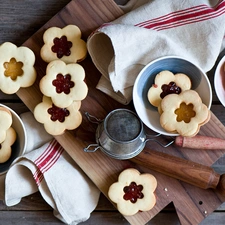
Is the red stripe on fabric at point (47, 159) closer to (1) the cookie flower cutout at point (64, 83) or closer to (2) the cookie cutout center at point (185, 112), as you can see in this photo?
(1) the cookie flower cutout at point (64, 83)

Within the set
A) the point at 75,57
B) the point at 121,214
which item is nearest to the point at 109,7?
the point at 75,57

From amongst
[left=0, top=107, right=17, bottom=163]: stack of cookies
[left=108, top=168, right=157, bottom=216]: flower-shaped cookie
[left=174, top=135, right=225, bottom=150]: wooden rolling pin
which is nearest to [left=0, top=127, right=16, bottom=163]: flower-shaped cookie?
[left=0, top=107, right=17, bottom=163]: stack of cookies

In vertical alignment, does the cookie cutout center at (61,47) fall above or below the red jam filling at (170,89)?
above

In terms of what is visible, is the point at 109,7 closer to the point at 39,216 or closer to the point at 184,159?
the point at 184,159

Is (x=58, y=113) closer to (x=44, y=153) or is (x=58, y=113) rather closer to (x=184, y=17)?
(x=44, y=153)

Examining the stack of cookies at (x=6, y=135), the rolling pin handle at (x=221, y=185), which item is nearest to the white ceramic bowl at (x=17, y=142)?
the stack of cookies at (x=6, y=135)

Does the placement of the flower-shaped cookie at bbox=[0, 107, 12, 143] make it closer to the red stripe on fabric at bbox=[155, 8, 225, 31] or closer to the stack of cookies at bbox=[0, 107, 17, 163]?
the stack of cookies at bbox=[0, 107, 17, 163]

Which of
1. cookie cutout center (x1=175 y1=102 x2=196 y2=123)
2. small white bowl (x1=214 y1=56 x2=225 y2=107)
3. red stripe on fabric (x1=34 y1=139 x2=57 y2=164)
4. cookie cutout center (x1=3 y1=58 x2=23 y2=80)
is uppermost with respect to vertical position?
cookie cutout center (x1=3 y1=58 x2=23 y2=80)
